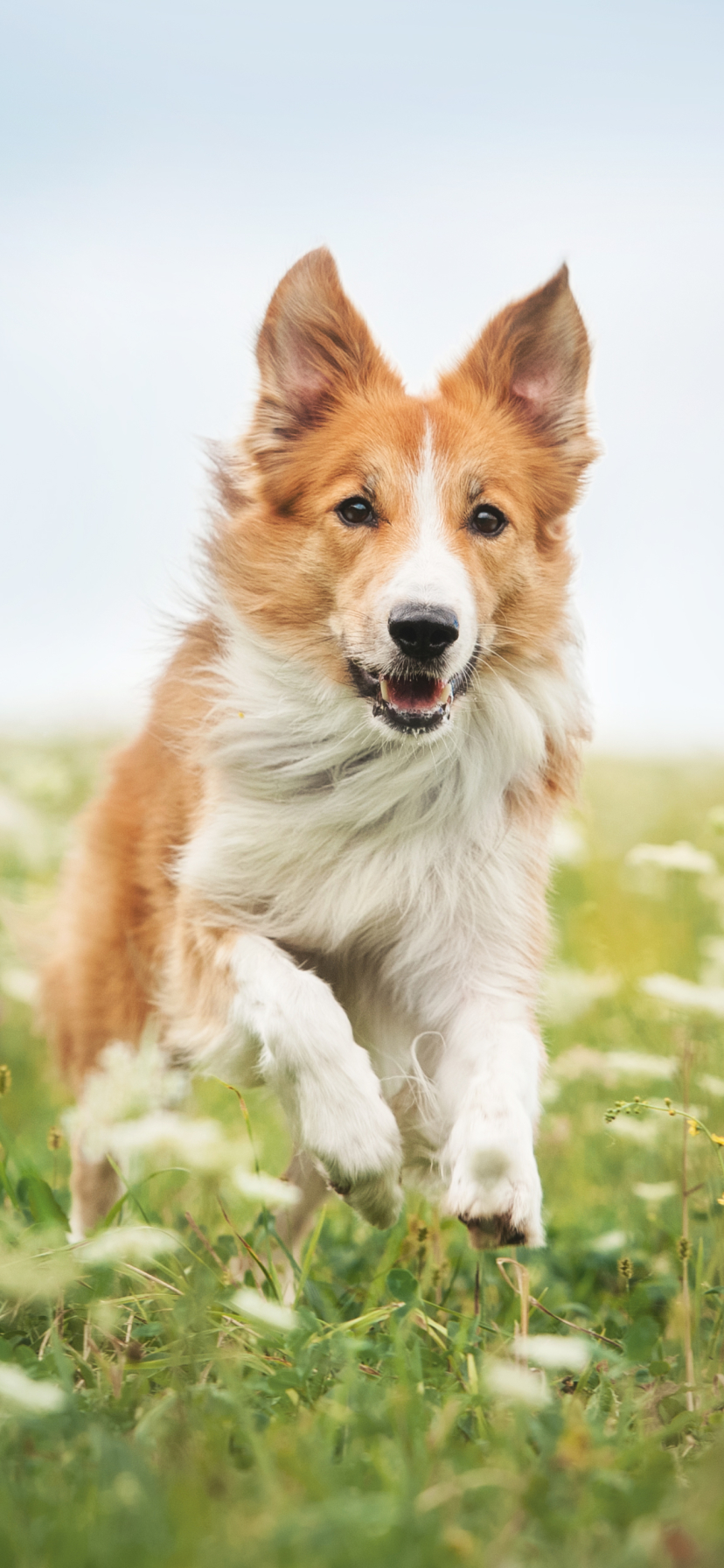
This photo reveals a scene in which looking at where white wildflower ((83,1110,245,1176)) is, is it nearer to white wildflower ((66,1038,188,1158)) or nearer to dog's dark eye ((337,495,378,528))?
white wildflower ((66,1038,188,1158))

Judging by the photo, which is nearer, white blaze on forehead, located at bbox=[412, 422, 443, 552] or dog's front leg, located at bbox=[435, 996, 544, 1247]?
dog's front leg, located at bbox=[435, 996, 544, 1247]

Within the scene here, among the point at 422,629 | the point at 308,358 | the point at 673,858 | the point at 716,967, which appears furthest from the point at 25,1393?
the point at 716,967

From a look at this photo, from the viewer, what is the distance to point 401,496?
11.5 feet

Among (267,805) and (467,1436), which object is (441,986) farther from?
(467,1436)

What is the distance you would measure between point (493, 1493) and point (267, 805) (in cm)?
219

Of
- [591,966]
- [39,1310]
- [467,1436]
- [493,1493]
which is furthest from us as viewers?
[591,966]

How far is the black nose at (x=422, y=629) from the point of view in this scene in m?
3.17

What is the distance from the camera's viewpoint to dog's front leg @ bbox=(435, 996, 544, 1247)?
8.89ft

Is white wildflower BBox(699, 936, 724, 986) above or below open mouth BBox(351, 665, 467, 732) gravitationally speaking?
below

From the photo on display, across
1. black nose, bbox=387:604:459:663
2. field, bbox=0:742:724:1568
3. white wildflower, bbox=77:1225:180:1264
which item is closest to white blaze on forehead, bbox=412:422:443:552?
black nose, bbox=387:604:459:663

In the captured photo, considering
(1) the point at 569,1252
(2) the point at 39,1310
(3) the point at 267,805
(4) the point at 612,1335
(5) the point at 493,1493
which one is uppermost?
(3) the point at 267,805

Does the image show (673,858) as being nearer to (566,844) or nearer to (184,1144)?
(566,844)

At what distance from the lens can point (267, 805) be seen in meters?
3.77

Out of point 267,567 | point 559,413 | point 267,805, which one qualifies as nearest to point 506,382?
point 559,413
